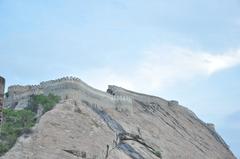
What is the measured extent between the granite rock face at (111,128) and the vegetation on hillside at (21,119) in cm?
97

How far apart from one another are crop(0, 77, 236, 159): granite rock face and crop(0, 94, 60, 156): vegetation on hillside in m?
0.97

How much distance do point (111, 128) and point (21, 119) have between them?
10.9m

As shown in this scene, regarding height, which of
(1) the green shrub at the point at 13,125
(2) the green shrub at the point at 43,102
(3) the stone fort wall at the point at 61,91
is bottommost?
(1) the green shrub at the point at 13,125

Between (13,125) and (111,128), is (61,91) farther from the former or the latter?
(13,125)

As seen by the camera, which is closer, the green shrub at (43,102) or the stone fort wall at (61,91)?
the green shrub at (43,102)

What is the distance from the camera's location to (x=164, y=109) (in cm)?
9425

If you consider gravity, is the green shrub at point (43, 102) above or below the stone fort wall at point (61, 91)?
below

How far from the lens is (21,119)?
213 ft

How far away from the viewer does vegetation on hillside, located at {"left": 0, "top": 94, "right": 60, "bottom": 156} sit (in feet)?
185

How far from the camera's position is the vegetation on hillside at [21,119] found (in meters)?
56.5

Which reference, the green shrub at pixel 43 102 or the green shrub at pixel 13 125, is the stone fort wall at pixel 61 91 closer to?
the green shrub at pixel 43 102

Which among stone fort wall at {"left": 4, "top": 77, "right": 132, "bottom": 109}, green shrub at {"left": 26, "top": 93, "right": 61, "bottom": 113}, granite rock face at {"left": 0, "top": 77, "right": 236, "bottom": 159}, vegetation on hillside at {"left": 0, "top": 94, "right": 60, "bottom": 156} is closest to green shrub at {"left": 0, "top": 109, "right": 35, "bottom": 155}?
vegetation on hillside at {"left": 0, "top": 94, "right": 60, "bottom": 156}

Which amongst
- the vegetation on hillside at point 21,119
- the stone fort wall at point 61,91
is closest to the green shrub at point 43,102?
the vegetation on hillside at point 21,119

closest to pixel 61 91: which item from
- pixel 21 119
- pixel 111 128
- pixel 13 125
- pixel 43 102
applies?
pixel 43 102
